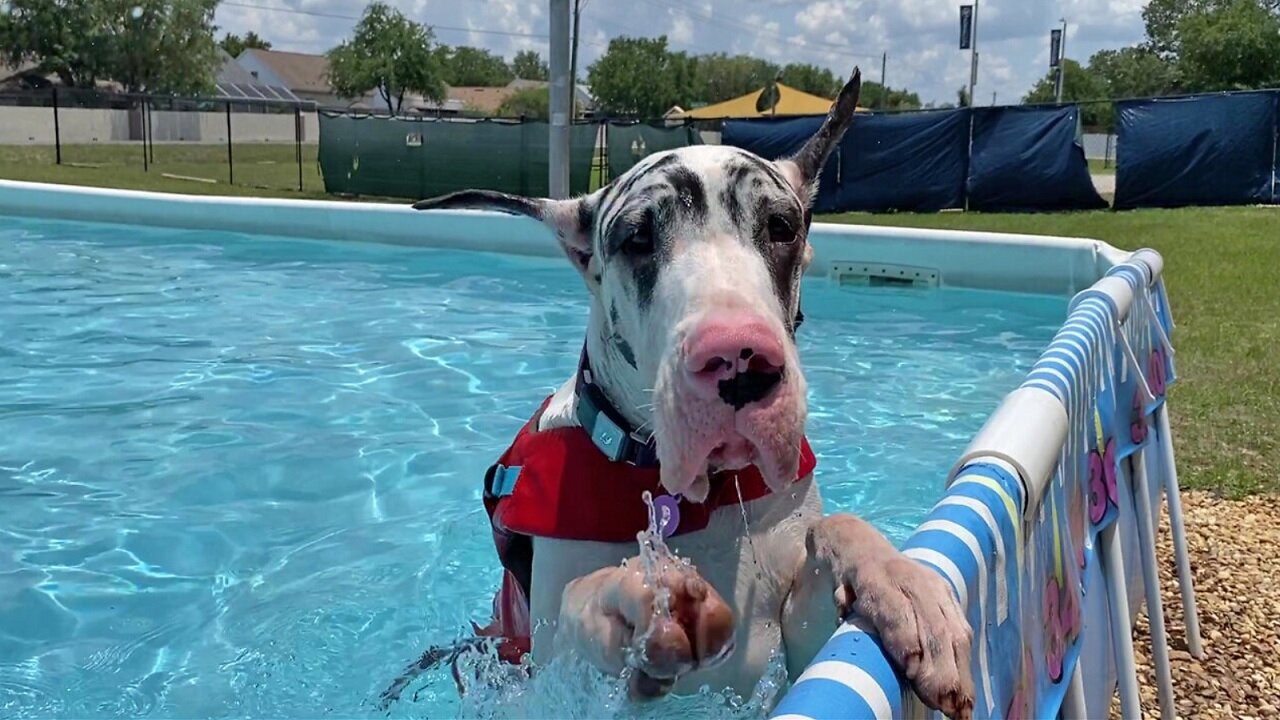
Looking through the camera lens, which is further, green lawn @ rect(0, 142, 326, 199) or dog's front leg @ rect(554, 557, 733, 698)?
green lawn @ rect(0, 142, 326, 199)

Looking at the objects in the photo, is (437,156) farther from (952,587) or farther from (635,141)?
(952,587)

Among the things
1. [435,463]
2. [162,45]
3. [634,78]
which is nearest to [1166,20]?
[634,78]

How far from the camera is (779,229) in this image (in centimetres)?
258

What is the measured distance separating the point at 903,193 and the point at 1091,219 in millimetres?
3288

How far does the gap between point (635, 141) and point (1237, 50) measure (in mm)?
38282

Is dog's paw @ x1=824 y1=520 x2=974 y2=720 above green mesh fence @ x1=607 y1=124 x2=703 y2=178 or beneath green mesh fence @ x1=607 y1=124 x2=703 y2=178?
beneath

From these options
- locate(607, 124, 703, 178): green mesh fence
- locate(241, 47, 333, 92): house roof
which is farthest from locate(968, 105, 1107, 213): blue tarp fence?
locate(241, 47, 333, 92): house roof

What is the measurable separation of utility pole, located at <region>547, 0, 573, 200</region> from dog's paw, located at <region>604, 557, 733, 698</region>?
12.0 metres

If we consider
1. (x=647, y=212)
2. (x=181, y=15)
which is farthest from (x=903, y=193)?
(x=181, y=15)

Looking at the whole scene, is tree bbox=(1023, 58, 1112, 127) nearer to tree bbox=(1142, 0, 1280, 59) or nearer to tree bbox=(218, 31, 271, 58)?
tree bbox=(1142, 0, 1280, 59)

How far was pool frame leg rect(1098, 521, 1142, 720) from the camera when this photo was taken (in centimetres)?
288

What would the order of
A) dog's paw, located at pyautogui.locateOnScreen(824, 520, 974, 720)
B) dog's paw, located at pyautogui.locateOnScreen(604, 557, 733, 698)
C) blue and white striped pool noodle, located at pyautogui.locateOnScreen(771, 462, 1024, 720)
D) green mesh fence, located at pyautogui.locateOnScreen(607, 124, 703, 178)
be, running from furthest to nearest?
green mesh fence, located at pyautogui.locateOnScreen(607, 124, 703, 178) → dog's paw, located at pyautogui.locateOnScreen(604, 557, 733, 698) → dog's paw, located at pyautogui.locateOnScreen(824, 520, 974, 720) → blue and white striped pool noodle, located at pyautogui.locateOnScreen(771, 462, 1024, 720)

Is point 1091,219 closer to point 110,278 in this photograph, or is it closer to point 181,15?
point 110,278

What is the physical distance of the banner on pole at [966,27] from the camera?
113 ft
